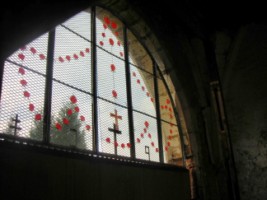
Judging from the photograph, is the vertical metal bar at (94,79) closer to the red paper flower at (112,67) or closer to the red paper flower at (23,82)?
the red paper flower at (112,67)

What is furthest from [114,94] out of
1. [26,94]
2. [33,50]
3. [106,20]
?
[26,94]

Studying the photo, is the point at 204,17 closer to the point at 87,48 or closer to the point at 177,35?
the point at 177,35

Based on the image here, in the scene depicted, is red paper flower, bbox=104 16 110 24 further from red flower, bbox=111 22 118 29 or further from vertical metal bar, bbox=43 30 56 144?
vertical metal bar, bbox=43 30 56 144

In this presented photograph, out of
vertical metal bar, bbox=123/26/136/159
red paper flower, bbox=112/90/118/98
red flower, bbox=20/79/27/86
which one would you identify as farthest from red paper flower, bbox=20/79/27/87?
vertical metal bar, bbox=123/26/136/159

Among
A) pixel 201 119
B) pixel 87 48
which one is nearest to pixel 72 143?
pixel 87 48

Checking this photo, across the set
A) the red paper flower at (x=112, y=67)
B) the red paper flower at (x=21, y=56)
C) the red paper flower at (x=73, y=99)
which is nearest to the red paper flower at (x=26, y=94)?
the red paper flower at (x=21, y=56)

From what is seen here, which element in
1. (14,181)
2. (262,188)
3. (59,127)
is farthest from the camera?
(262,188)

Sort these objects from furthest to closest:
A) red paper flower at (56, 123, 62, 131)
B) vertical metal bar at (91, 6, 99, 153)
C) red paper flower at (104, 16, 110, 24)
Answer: red paper flower at (104, 16, 110, 24)
vertical metal bar at (91, 6, 99, 153)
red paper flower at (56, 123, 62, 131)

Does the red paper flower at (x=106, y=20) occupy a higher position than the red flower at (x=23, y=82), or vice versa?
the red paper flower at (x=106, y=20)

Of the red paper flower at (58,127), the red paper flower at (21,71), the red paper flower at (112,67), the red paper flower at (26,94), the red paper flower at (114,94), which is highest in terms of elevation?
the red paper flower at (112,67)

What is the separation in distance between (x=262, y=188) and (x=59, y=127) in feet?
12.7

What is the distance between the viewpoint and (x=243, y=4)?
571 centimetres

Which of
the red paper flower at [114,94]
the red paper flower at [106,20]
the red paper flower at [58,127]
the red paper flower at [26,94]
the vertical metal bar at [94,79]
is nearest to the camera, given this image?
the red paper flower at [26,94]

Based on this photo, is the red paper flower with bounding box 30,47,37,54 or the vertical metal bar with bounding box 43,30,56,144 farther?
the red paper flower with bounding box 30,47,37,54
